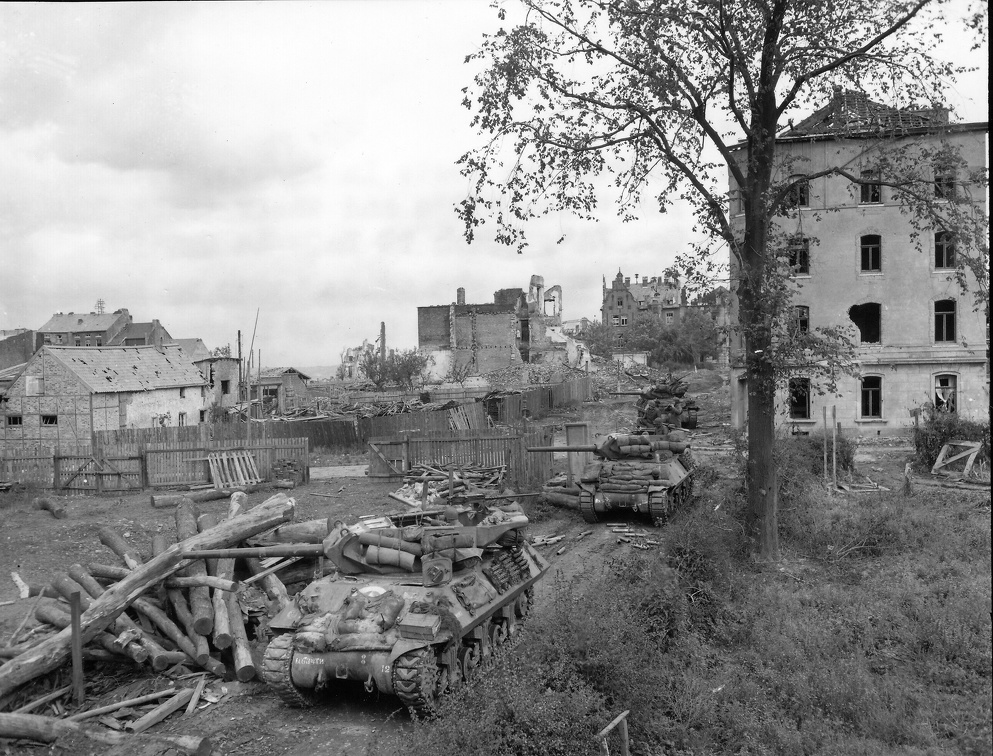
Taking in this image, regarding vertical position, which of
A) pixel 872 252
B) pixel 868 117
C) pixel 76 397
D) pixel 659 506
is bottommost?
pixel 659 506

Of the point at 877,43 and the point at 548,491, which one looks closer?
the point at 877,43

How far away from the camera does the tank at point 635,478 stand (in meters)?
16.4

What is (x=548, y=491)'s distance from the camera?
18734 mm

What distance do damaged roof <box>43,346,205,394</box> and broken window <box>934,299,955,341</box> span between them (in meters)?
32.6

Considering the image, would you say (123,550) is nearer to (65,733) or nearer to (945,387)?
(65,733)

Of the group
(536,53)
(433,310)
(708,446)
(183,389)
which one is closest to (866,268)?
(708,446)

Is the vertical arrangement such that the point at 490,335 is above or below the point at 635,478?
above

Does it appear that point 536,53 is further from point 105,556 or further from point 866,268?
point 866,268

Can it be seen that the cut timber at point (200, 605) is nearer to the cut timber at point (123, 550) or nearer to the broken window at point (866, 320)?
the cut timber at point (123, 550)

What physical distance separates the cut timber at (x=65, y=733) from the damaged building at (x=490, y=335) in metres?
48.1

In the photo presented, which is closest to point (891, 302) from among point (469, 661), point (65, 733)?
point (469, 661)

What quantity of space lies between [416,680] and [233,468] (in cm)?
1714

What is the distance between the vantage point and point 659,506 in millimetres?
16000

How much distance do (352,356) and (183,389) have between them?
33.1 meters
